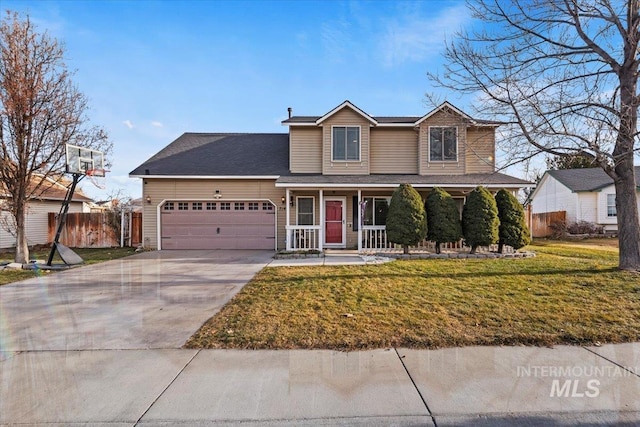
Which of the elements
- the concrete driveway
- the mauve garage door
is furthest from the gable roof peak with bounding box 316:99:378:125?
the concrete driveway

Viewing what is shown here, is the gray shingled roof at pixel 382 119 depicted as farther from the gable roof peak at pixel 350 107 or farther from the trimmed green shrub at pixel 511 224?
the trimmed green shrub at pixel 511 224

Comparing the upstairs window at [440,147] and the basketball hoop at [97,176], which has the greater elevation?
the upstairs window at [440,147]

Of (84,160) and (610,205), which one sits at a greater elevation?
(84,160)

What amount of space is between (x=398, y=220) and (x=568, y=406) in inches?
300

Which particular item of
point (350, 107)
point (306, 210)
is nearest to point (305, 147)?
point (350, 107)

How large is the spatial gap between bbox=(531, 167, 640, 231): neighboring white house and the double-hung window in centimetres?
1722

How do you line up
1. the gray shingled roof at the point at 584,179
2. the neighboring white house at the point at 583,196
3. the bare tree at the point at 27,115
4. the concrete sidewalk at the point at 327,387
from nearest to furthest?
the concrete sidewalk at the point at 327,387 → the bare tree at the point at 27,115 → the neighboring white house at the point at 583,196 → the gray shingled roof at the point at 584,179

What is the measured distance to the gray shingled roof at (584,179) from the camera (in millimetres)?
20344

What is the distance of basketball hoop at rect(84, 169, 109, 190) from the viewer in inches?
405

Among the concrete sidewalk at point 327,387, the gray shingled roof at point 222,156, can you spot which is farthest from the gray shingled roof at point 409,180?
the concrete sidewalk at point 327,387

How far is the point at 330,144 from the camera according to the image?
13109 millimetres

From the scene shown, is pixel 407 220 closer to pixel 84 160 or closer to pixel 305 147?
pixel 305 147

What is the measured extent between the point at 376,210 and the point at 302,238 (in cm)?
327

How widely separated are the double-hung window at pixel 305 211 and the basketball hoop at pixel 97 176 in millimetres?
7099
